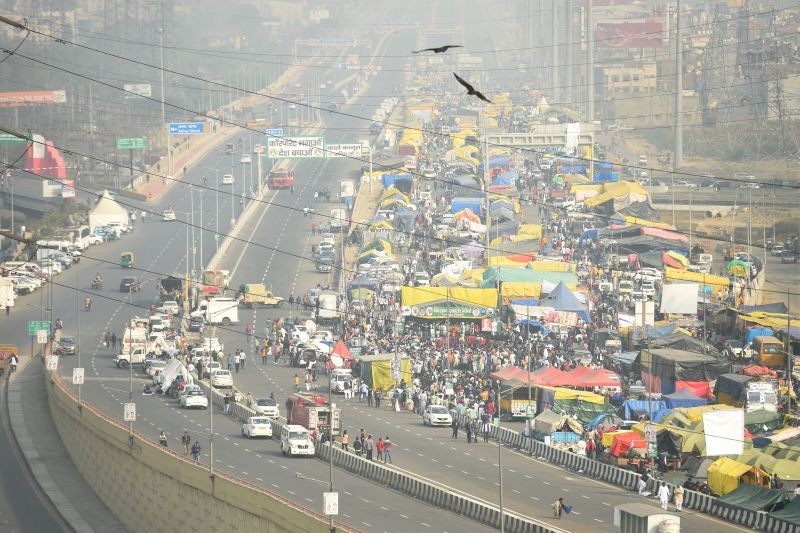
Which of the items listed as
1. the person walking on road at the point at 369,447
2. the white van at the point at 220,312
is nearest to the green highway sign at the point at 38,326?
the white van at the point at 220,312

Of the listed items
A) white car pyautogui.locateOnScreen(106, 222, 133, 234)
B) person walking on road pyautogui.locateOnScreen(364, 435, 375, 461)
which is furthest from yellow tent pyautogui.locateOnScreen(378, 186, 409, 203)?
person walking on road pyautogui.locateOnScreen(364, 435, 375, 461)

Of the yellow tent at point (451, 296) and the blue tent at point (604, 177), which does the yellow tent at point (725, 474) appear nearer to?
the yellow tent at point (451, 296)

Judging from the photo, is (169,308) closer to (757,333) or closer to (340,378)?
(340,378)

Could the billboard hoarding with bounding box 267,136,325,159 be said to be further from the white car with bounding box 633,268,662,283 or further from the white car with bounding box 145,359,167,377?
the white car with bounding box 145,359,167,377

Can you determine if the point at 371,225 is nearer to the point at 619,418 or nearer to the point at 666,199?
the point at 666,199

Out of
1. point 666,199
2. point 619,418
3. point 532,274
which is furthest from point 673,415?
point 666,199

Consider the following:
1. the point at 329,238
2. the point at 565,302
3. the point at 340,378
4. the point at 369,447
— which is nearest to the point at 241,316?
the point at 565,302
